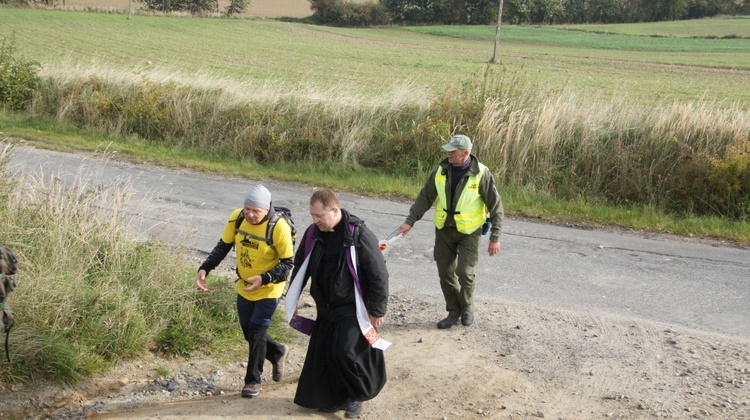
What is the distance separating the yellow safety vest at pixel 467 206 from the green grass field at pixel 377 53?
10.4 m

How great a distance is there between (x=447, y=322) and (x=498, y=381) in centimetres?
124

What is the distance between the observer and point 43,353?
650 centimetres

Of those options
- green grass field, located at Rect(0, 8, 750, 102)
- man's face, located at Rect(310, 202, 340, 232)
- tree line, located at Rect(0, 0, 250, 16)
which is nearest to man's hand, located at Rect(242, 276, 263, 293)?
man's face, located at Rect(310, 202, 340, 232)

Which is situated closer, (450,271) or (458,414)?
(458,414)

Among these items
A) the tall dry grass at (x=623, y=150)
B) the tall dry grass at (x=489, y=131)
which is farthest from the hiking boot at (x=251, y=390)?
the tall dry grass at (x=623, y=150)

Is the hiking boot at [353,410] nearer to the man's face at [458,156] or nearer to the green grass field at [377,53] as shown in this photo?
the man's face at [458,156]

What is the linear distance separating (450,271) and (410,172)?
680 cm

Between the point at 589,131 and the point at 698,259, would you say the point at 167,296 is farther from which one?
the point at 589,131

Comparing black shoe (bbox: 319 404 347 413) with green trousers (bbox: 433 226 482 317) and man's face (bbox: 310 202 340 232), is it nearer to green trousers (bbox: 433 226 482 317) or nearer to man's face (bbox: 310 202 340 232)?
man's face (bbox: 310 202 340 232)

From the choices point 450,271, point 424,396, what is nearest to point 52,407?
point 424,396

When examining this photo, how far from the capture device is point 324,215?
548 centimetres

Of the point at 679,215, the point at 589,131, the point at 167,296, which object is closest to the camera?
the point at 167,296

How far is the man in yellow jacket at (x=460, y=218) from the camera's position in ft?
24.8

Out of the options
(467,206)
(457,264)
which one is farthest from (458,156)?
(457,264)
